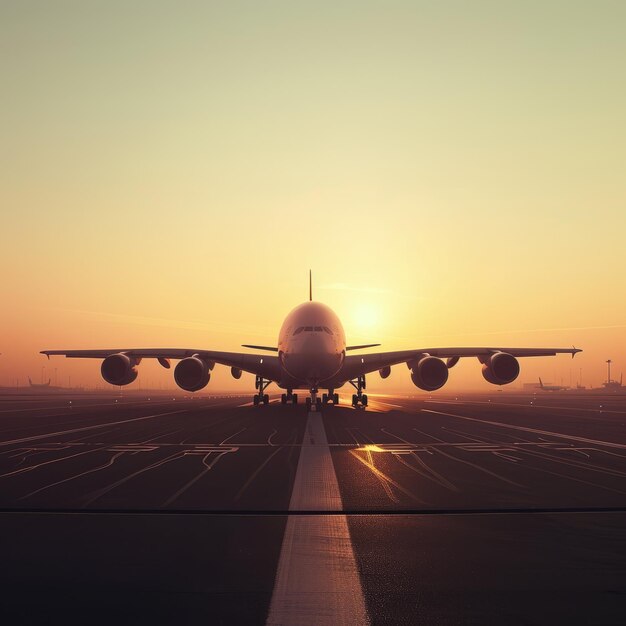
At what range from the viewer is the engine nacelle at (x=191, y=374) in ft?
121

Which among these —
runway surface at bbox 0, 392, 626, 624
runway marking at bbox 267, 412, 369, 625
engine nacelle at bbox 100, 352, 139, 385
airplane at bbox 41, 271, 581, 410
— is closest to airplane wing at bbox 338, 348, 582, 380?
airplane at bbox 41, 271, 581, 410

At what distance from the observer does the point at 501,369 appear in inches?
1518

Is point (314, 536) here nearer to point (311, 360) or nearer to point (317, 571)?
point (317, 571)

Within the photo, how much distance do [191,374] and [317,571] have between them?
31941 millimetres

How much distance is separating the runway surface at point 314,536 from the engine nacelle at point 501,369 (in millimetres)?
22663

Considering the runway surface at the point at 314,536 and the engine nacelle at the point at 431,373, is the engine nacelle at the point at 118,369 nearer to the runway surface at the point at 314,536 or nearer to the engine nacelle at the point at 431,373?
the engine nacelle at the point at 431,373

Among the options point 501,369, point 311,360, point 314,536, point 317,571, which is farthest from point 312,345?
point 317,571

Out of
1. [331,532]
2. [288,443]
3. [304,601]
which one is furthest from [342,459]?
[304,601]

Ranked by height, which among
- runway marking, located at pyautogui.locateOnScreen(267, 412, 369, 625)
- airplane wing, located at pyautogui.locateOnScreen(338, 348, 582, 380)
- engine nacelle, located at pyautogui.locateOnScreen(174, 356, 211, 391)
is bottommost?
runway marking, located at pyautogui.locateOnScreen(267, 412, 369, 625)

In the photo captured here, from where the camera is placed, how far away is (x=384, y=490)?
10375 millimetres

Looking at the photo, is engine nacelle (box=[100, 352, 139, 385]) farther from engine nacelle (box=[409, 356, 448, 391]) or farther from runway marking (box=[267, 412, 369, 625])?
runway marking (box=[267, 412, 369, 625])

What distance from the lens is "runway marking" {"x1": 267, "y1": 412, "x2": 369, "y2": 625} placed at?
478 cm

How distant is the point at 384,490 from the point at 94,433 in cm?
1378

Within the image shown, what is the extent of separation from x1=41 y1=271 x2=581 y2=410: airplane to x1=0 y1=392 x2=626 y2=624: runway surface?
18.3 m
